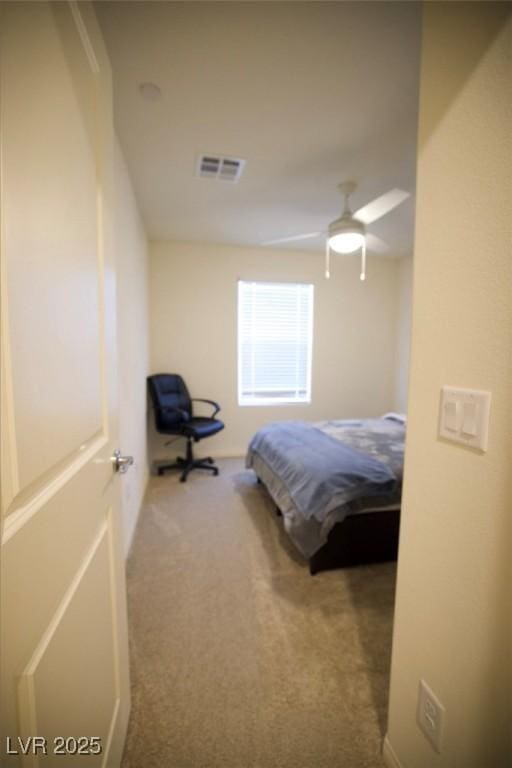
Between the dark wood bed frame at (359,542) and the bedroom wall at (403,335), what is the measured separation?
104 inches

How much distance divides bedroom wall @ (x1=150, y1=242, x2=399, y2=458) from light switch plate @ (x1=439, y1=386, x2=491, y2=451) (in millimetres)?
3449

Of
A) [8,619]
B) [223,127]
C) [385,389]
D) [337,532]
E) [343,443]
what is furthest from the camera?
[385,389]

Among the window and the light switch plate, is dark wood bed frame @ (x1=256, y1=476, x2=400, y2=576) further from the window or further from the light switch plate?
the window

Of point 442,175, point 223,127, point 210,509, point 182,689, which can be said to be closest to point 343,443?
point 210,509

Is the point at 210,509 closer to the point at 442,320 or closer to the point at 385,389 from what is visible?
the point at 442,320

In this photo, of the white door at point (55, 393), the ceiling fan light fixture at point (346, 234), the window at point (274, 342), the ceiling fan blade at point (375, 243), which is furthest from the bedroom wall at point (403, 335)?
the white door at point (55, 393)

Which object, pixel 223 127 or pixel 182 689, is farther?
pixel 223 127

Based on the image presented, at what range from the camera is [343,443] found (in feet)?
8.92

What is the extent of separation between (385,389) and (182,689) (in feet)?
13.8

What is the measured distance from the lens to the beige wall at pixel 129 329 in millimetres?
2047

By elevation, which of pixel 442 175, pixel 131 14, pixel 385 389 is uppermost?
pixel 131 14

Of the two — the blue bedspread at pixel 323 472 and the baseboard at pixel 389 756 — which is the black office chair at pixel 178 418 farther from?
the baseboard at pixel 389 756

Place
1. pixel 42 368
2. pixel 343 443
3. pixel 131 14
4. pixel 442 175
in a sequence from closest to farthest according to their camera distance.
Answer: pixel 42 368, pixel 442 175, pixel 131 14, pixel 343 443

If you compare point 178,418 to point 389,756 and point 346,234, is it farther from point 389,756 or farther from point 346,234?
point 389,756
